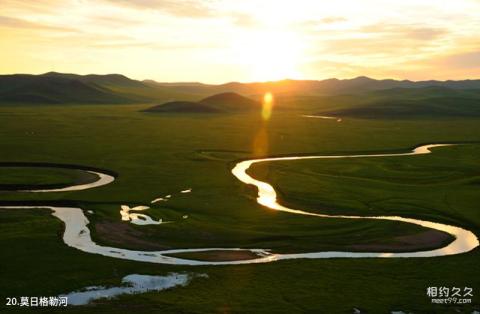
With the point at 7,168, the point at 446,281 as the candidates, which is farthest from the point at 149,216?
the point at 7,168

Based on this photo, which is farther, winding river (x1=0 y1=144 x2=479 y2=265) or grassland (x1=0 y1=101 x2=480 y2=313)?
winding river (x1=0 y1=144 x2=479 y2=265)

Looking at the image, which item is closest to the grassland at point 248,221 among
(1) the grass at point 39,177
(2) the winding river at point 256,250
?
(2) the winding river at point 256,250

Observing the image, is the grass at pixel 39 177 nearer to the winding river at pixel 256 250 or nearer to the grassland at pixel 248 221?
the grassland at pixel 248 221

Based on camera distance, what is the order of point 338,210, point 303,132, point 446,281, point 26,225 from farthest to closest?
point 303,132 → point 338,210 → point 26,225 → point 446,281

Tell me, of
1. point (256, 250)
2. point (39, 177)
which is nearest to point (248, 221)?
point (256, 250)

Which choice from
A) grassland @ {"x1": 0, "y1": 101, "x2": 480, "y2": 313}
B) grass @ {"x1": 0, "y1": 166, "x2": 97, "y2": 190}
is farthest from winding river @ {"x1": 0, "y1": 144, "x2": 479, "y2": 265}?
grass @ {"x1": 0, "y1": 166, "x2": 97, "y2": 190}

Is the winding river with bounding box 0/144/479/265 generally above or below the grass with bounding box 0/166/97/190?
below

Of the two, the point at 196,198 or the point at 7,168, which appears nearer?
the point at 196,198

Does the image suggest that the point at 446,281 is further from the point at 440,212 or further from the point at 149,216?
the point at 149,216

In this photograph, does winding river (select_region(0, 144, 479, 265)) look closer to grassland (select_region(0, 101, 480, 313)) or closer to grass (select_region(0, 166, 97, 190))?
grassland (select_region(0, 101, 480, 313))
